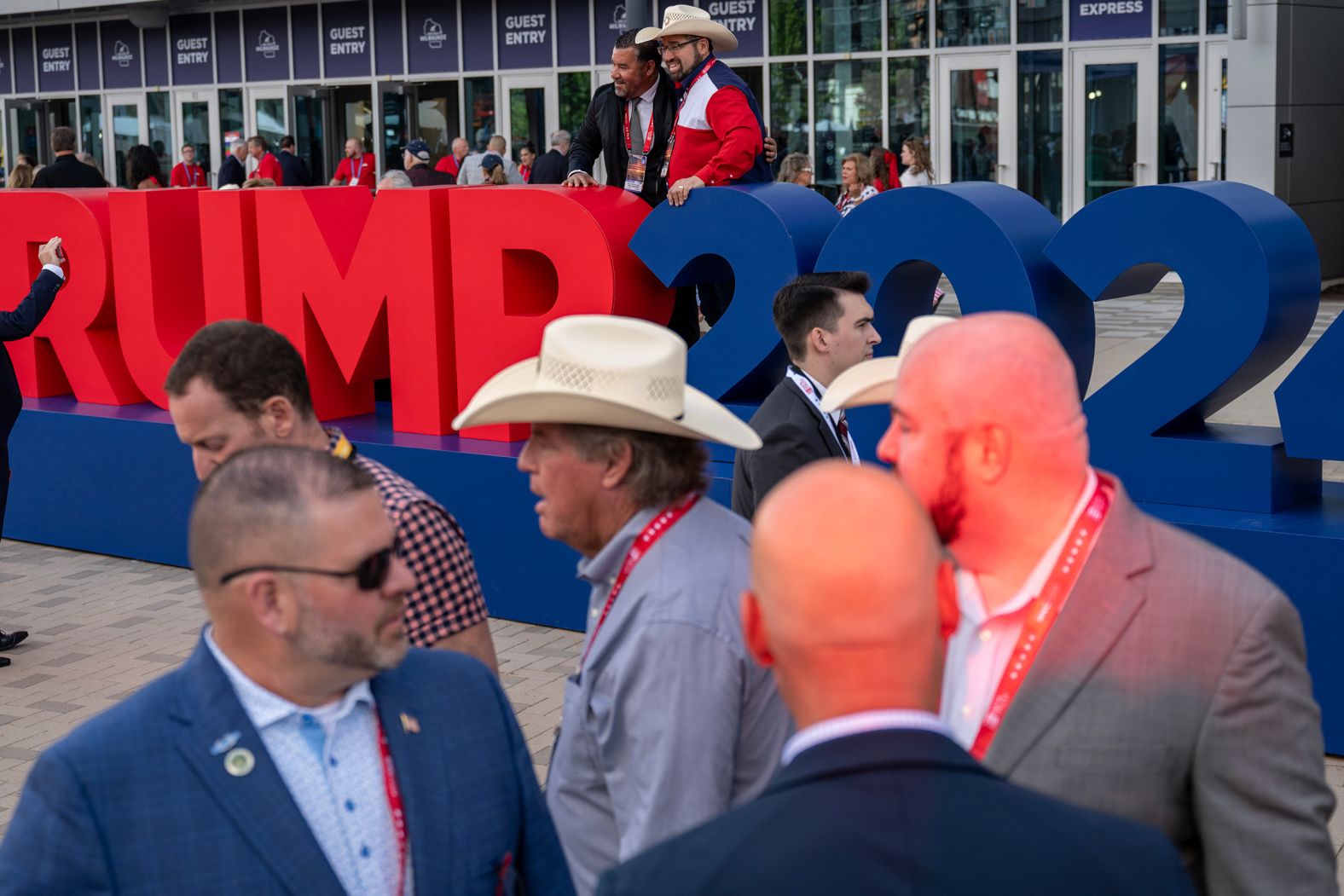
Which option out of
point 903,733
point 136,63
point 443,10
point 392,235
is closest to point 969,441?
point 903,733

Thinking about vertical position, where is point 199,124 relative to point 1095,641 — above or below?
above

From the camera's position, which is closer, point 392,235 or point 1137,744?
point 1137,744

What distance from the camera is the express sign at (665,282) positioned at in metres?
6.17

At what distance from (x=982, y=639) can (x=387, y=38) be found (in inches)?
1038

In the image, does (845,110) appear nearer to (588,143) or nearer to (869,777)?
(588,143)

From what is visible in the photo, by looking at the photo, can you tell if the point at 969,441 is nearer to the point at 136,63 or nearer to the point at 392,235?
the point at 392,235

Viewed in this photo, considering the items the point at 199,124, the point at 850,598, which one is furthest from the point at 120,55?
the point at 850,598

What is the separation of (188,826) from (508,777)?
503 millimetres

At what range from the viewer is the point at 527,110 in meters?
26.1

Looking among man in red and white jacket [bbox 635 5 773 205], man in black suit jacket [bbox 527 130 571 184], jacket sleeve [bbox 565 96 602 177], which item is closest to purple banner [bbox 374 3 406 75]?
man in black suit jacket [bbox 527 130 571 184]

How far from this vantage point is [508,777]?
251cm

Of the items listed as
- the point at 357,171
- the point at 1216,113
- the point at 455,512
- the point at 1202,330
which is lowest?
the point at 455,512

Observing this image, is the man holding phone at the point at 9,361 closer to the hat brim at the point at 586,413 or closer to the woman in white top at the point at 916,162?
the hat brim at the point at 586,413

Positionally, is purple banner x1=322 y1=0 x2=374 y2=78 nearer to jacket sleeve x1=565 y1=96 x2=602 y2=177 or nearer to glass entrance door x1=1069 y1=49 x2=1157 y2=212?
glass entrance door x1=1069 y1=49 x2=1157 y2=212
